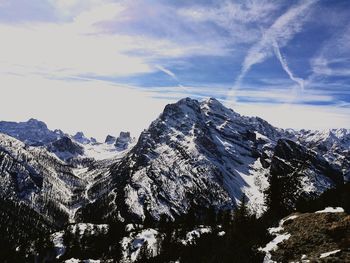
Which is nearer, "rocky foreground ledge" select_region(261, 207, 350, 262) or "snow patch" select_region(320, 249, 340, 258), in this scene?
"snow patch" select_region(320, 249, 340, 258)

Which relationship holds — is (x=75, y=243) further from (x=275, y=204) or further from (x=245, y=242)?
(x=245, y=242)

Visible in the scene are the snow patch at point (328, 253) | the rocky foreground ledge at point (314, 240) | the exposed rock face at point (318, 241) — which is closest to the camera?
the snow patch at point (328, 253)

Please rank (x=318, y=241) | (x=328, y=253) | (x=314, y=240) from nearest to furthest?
(x=328, y=253) < (x=318, y=241) < (x=314, y=240)

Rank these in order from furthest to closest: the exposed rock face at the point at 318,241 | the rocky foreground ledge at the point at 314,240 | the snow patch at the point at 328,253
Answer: the rocky foreground ledge at the point at 314,240 < the exposed rock face at the point at 318,241 < the snow patch at the point at 328,253

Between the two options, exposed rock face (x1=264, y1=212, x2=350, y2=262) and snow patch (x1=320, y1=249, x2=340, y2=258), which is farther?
exposed rock face (x1=264, y1=212, x2=350, y2=262)

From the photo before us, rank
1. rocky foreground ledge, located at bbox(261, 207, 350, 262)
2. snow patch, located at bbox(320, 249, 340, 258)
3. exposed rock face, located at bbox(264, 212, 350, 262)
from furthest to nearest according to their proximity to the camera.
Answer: rocky foreground ledge, located at bbox(261, 207, 350, 262) → exposed rock face, located at bbox(264, 212, 350, 262) → snow patch, located at bbox(320, 249, 340, 258)

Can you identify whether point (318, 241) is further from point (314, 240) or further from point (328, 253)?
point (328, 253)

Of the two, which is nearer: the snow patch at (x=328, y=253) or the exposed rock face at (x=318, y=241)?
the snow patch at (x=328, y=253)

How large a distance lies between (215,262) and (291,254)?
10740 mm

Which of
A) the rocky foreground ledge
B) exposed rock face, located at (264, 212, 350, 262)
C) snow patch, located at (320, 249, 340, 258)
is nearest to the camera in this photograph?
snow patch, located at (320, 249, 340, 258)

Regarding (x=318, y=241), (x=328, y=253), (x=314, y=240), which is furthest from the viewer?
(x=314, y=240)

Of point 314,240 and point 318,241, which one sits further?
point 314,240

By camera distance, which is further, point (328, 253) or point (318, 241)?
point (318, 241)

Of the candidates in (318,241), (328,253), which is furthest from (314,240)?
(328,253)
